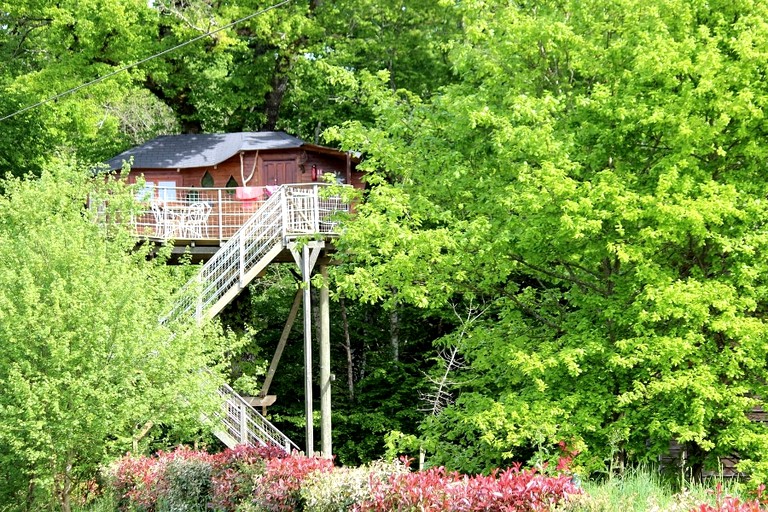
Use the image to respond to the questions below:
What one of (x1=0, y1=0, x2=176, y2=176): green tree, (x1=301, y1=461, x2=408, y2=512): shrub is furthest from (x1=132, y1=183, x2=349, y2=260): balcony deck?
(x1=301, y1=461, x2=408, y2=512): shrub

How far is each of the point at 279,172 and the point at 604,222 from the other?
44.4 ft

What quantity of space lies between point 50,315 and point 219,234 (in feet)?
29.6

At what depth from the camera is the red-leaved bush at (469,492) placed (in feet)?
26.6

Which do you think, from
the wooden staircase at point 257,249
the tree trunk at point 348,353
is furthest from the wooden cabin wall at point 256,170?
the tree trunk at point 348,353

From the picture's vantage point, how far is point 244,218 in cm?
2322

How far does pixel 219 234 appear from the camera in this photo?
74.8 feet

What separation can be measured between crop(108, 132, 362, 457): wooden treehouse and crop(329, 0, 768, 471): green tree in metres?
2.79

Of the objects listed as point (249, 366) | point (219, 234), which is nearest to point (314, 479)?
point (219, 234)

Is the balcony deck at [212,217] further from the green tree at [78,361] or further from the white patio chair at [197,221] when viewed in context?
the green tree at [78,361]

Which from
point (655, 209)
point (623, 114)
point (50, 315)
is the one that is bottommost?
point (50, 315)

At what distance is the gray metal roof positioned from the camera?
2667 cm

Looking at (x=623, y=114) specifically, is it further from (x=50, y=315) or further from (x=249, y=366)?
(x=249, y=366)

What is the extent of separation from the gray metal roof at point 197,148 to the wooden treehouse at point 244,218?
1.1 inches

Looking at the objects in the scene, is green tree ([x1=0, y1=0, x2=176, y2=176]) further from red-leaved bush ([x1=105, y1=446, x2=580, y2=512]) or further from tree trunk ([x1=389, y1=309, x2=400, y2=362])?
red-leaved bush ([x1=105, y1=446, x2=580, y2=512])
